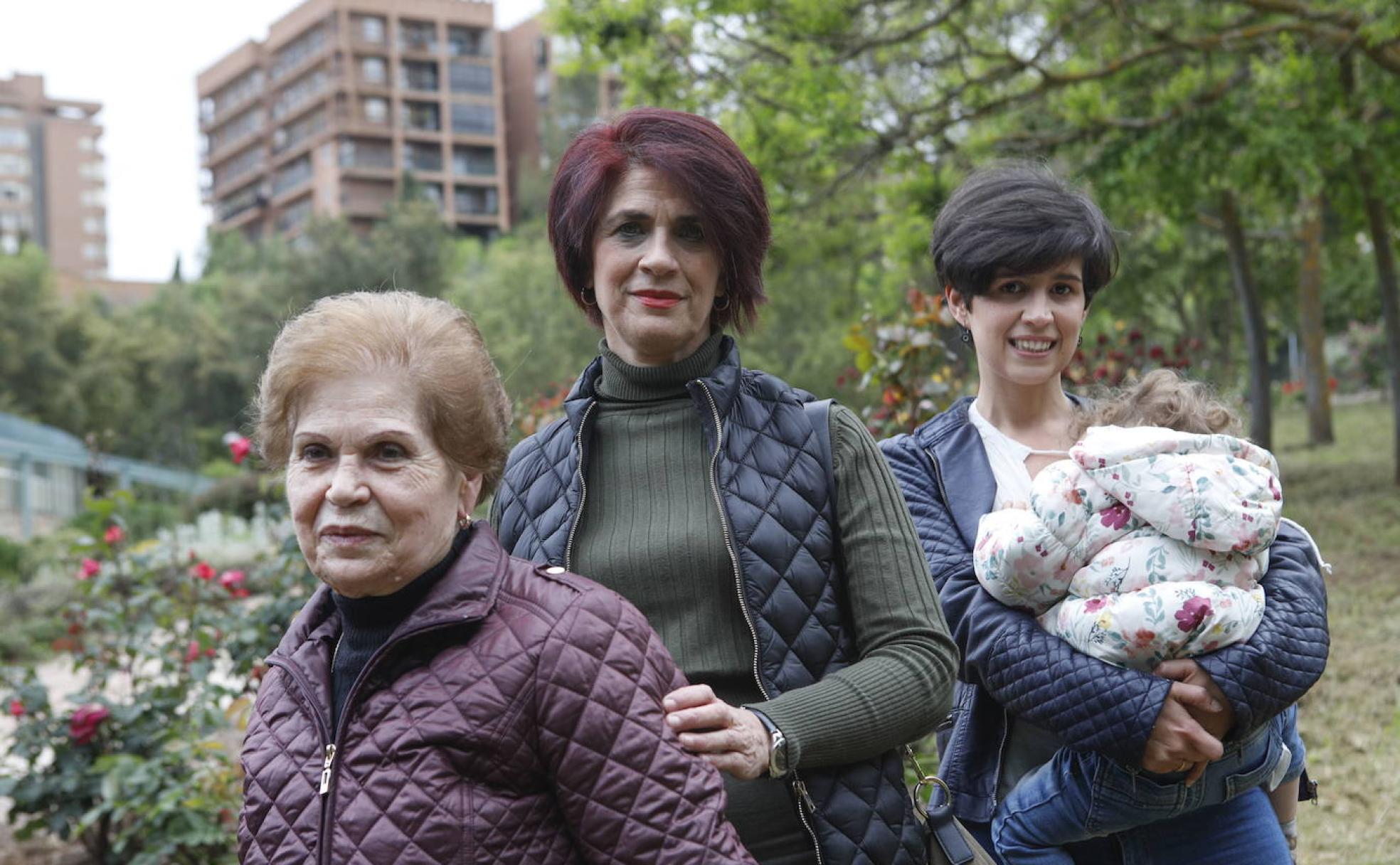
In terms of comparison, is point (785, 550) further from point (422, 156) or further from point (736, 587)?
point (422, 156)

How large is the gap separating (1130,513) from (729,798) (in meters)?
0.90

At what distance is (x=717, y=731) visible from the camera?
182 cm

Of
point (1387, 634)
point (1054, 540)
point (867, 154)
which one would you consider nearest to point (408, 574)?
point (1054, 540)

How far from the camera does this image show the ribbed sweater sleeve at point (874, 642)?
6.55 feet

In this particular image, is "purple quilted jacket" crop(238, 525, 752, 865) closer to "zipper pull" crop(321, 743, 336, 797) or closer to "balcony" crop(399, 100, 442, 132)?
"zipper pull" crop(321, 743, 336, 797)

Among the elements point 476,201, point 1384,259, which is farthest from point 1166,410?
point 476,201

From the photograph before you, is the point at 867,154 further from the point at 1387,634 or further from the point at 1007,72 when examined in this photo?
the point at 1387,634

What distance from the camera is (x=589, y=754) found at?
1.67m

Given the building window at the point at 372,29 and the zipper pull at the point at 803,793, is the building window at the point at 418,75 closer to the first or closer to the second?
the building window at the point at 372,29

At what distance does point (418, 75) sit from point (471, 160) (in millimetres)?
5633

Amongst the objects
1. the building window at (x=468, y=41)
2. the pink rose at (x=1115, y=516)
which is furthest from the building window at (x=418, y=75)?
the pink rose at (x=1115, y=516)

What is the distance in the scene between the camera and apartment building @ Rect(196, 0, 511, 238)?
7694cm

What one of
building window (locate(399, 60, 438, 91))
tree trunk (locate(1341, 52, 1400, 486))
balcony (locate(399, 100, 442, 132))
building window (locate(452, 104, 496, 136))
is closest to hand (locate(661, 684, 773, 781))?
tree trunk (locate(1341, 52, 1400, 486))

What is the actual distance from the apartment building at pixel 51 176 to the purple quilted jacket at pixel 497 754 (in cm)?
10637
